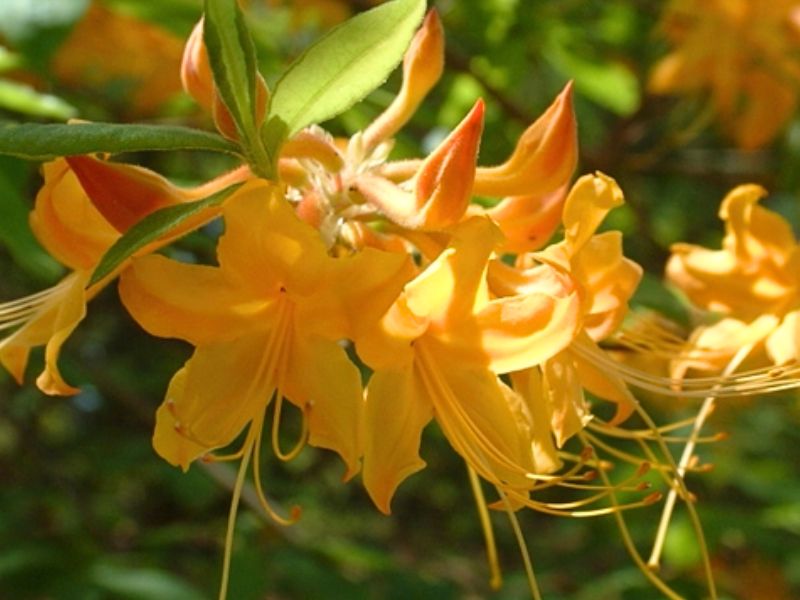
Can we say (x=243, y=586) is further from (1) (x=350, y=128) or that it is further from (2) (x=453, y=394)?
(2) (x=453, y=394)

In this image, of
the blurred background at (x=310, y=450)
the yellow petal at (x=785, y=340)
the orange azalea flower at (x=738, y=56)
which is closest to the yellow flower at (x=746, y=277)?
the yellow petal at (x=785, y=340)

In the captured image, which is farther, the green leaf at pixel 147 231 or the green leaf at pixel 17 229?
the green leaf at pixel 17 229

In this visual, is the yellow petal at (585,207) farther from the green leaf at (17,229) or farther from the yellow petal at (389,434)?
the green leaf at (17,229)

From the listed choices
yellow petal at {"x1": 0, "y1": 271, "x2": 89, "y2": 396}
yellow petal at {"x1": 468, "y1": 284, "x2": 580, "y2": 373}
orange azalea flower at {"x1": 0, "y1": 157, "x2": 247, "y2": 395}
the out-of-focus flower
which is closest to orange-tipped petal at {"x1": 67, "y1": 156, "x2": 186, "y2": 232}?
orange azalea flower at {"x1": 0, "y1": 157, "x2": 247, "y2": 395}

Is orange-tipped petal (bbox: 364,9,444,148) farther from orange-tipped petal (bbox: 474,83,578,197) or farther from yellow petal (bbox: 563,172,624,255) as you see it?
yellow petal (bbox: 563,172,624,255)

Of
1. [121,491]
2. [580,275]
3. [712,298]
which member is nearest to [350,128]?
[712,298]

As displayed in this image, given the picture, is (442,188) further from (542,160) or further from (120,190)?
(120,190)

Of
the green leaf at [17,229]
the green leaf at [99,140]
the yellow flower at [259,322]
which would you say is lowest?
the green leaf at [17,229]
